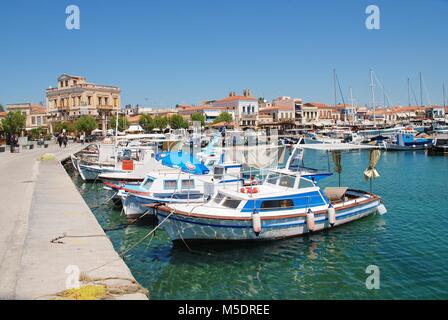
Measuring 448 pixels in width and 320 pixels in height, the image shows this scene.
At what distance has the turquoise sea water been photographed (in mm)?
11938

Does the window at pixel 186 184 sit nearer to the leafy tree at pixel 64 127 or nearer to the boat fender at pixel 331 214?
the boat fender at pixel 331 214

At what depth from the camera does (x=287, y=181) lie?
58.1 feet

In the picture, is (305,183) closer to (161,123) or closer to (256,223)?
(256,223)

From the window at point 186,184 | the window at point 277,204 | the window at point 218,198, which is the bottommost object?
the window at point 277,204

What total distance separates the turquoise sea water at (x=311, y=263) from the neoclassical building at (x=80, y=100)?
8665cm

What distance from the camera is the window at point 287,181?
1748 cm

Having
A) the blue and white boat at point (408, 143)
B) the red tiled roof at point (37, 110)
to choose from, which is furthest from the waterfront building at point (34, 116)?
the blue and white boat at point (408, 143)

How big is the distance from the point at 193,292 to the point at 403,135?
57.9 metres

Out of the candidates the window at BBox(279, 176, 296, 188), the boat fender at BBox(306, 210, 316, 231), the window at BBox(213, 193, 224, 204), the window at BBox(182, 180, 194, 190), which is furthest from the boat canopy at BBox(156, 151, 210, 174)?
the boat fender at BBox(306, 210, 316, 231)

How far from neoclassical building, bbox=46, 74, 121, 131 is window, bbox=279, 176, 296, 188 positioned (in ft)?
284
